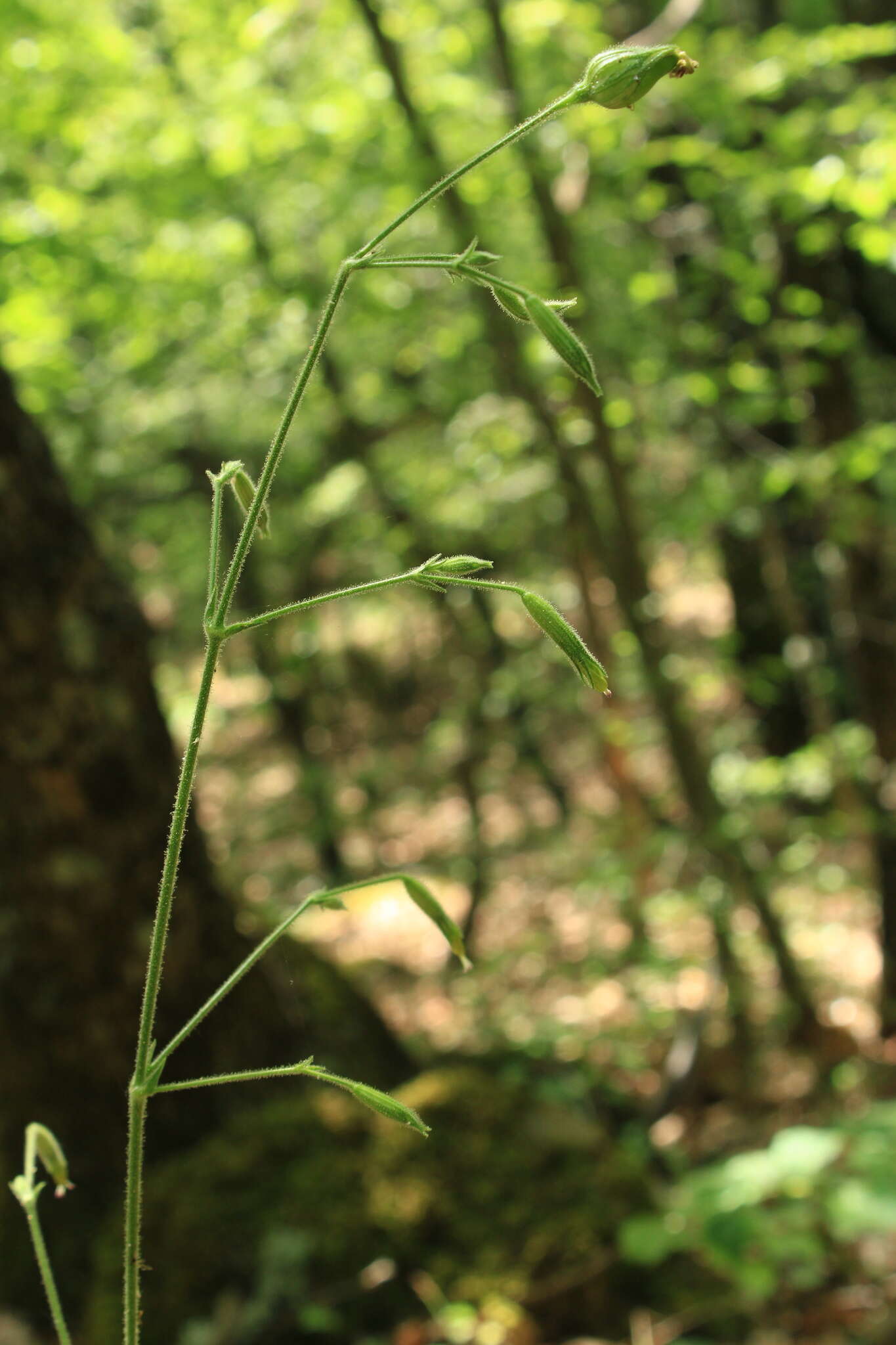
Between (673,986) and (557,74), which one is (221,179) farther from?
(673,986)

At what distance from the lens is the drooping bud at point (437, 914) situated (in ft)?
3.42

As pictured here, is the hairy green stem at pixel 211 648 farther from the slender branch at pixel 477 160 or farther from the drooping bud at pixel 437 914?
the drooping bud at pixel 437 914

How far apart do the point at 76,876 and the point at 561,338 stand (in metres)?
2.41

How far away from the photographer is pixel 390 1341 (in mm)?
2582

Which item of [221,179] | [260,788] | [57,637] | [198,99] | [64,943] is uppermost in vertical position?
[198,99]

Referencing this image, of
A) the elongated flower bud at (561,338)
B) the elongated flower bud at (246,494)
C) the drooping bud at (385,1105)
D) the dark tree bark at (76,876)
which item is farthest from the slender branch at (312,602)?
the dark tree bark at (76,876)

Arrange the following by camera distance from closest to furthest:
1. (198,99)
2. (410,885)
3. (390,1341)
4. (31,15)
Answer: (410,885)
(390,1341)
(31,15)
(198,99)

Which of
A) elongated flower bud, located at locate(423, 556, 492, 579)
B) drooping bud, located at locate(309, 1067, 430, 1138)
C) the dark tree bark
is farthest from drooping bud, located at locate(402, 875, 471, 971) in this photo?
the dark tree bark

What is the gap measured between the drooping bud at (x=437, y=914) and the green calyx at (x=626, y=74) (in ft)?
2.38

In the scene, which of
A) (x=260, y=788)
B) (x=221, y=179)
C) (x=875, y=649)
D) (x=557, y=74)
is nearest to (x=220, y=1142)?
(x=221, y=179)

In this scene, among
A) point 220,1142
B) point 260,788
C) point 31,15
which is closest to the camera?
point 220,1142

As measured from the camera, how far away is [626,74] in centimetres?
93

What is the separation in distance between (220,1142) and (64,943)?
2.42 feet

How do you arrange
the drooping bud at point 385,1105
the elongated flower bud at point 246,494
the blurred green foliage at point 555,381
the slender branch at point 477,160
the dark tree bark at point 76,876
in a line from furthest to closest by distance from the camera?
the blurred green foliage at point 555,381
the dark tree bark at point 76,876
the elongated flower bud at point 246,494
the drooping bud at point 385,1105
the slender branch at point 477,160
